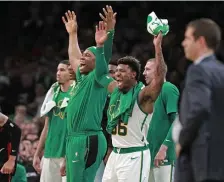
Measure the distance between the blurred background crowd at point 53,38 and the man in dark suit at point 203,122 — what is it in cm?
877

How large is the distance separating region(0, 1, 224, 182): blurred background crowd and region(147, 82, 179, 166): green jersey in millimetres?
5607

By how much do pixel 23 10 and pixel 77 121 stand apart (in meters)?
9.58

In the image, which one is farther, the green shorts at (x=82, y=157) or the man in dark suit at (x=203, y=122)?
the green shorts at (x=82, y=157)

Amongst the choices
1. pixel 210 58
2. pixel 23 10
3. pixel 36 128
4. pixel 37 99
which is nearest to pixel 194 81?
pixel 210 58

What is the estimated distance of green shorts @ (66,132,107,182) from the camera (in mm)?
8547

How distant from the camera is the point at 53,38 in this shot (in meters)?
17.6

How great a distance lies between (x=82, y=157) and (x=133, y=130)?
632mm

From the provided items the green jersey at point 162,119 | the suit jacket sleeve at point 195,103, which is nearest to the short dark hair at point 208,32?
the suit jacket sleeve at point 195,103

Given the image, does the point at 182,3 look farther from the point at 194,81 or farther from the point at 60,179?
the point at 194,81

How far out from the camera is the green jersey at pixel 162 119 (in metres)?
9.15

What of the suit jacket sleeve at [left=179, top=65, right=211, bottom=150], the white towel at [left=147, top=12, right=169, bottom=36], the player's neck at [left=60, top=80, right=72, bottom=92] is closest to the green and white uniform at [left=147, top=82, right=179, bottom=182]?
the white towel at [left=147, top=12, right=169, bottom=36]

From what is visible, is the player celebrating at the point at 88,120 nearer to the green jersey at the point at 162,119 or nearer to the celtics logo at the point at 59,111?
the green jersey at the point at 162,119

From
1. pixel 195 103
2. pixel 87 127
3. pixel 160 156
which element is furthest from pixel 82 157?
pixel 195 103

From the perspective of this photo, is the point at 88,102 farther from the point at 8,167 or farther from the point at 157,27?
the point at 8,167
